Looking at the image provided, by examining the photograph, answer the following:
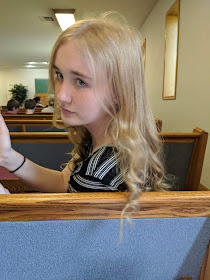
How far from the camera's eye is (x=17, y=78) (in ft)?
45.9

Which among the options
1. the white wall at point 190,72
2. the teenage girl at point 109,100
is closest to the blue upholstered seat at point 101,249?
the teenage girl at point 109,100

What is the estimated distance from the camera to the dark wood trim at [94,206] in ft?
1.43

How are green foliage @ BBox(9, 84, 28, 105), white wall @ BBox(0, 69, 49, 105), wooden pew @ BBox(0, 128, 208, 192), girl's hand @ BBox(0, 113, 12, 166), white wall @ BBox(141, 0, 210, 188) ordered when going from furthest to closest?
white wall @ BBox(0, 69, 49, 105) < green foliage @ BBox(9, 84, 28, 105) < white wall @ BBox(141, 0, 210, 188) < wooden pew @ BBox(0, 128, 208, 192) < girl's hand @ BBox(0, 113, 12, 166)

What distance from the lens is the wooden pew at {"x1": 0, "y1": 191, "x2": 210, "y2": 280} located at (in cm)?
44

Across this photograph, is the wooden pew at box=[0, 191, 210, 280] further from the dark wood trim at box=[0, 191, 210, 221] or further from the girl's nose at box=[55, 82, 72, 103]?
the girl's nose at box=[55, 82, 72, 103]

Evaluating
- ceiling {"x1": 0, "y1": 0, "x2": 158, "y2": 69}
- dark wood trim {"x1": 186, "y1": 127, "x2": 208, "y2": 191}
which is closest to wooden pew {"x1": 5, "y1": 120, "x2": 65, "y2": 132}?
dark wood trim {"x1": 186, "y1": 127, "x2": 208, "y2": 191}

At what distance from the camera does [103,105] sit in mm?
625

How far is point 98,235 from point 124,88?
0.37 meters

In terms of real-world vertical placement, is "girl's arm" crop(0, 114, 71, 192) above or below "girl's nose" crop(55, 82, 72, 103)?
below

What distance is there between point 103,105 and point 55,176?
467 mm

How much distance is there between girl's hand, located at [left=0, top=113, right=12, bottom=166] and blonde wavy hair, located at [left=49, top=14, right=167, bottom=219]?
0.82 feet

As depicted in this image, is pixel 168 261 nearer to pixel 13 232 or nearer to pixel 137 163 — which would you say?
pixel 137 163

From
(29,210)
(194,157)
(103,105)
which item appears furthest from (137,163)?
(194,157)

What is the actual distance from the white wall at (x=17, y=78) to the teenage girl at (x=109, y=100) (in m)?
14.2
